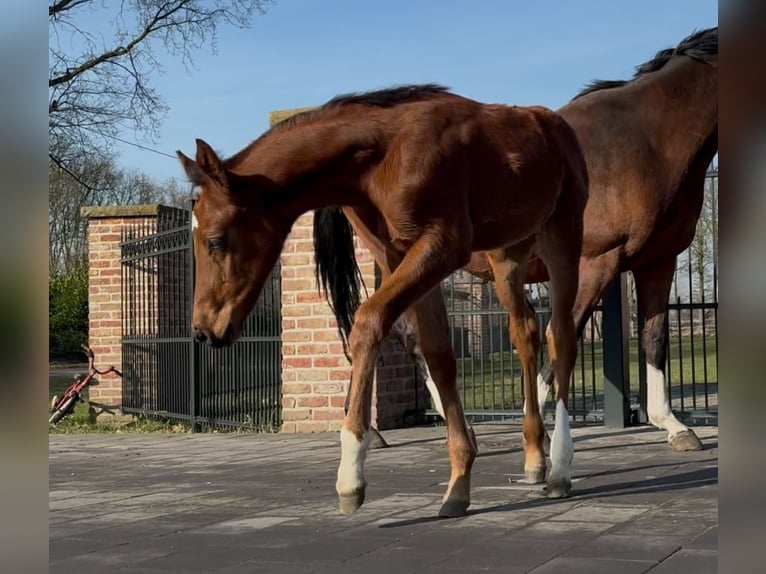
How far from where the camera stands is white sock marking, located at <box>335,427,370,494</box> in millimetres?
3609

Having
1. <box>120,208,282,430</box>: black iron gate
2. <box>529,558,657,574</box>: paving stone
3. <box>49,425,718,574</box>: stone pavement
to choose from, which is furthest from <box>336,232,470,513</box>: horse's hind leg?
<box>120,208,282,430</box>: black iron gate

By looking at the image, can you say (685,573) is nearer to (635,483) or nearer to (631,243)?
(635,483)

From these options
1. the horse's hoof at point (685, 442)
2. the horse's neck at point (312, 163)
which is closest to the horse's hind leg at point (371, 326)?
the horse's neck at point (312, 163)

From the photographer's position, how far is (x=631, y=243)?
6.96m

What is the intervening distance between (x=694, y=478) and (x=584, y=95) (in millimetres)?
3603

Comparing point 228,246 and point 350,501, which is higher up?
point 228,246

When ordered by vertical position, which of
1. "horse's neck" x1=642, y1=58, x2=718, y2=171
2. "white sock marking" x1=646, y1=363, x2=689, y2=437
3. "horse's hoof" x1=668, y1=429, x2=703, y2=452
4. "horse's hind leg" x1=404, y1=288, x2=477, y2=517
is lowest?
Result: "horse's hoof" x1=668, y1=429, x2=703, y2=452

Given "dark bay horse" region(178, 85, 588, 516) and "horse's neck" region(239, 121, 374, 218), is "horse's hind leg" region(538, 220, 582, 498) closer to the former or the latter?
"dark bay horse" region(178, 85, 588, 516)

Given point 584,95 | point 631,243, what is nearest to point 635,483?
point 631,243

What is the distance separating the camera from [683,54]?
24.5ft

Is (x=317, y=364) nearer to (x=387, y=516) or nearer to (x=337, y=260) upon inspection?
(x=337, y=260)

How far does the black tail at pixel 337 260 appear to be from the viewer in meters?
6.15

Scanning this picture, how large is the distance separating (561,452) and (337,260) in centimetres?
220

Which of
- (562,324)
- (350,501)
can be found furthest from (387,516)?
(562,324)
